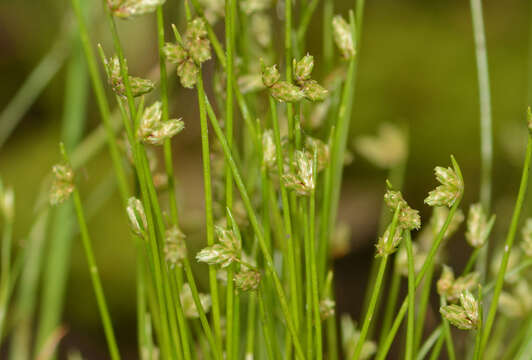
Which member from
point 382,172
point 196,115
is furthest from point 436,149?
point 196,115

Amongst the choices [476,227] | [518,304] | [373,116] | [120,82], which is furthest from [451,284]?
[373,116]

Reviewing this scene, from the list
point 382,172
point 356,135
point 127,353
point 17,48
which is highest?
point 17,48

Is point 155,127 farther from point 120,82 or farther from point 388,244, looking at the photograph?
point 388,244

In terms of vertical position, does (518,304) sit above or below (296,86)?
below

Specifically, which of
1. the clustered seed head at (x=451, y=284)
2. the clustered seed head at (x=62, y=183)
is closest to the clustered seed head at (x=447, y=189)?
the clustered seed head at (x=451, y=284)

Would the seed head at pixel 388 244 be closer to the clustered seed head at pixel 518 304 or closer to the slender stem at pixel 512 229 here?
the slender stem at pixel 512 229

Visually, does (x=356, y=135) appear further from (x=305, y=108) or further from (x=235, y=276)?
(x=235, y=276)

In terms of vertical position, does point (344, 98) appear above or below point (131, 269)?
above
